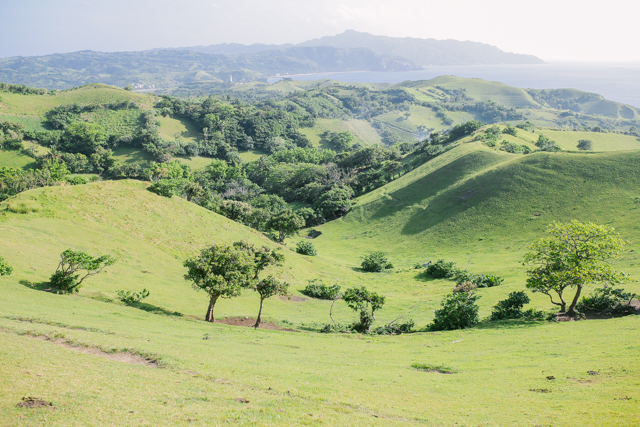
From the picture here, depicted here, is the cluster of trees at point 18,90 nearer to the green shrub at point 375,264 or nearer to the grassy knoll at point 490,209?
the grassy knoll at point 490,209

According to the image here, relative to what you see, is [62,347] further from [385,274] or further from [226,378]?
[385,274]

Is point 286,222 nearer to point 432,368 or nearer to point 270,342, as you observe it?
point 270,342

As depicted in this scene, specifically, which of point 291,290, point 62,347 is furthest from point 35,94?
point 62,347

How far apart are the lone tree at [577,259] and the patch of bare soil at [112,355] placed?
32374 millimetres

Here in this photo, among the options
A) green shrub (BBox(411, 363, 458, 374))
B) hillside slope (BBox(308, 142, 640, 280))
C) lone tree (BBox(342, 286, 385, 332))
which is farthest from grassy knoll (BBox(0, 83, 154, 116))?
green shrub (BBox(411, 363, 458, 374))

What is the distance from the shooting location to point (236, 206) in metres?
75.9

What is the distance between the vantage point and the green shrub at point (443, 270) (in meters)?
54.7

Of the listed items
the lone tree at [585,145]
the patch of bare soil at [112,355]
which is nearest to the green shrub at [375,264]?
the patch of bare soil at [112,355]

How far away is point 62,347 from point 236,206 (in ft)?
195

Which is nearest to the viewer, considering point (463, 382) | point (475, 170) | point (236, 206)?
point (463, 382)

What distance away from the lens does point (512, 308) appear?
112ft

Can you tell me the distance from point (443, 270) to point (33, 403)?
53506mm

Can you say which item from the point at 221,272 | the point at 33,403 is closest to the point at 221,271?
the point at 221,272

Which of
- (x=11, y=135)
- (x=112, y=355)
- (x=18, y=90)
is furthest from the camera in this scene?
(x=18, y=90)
